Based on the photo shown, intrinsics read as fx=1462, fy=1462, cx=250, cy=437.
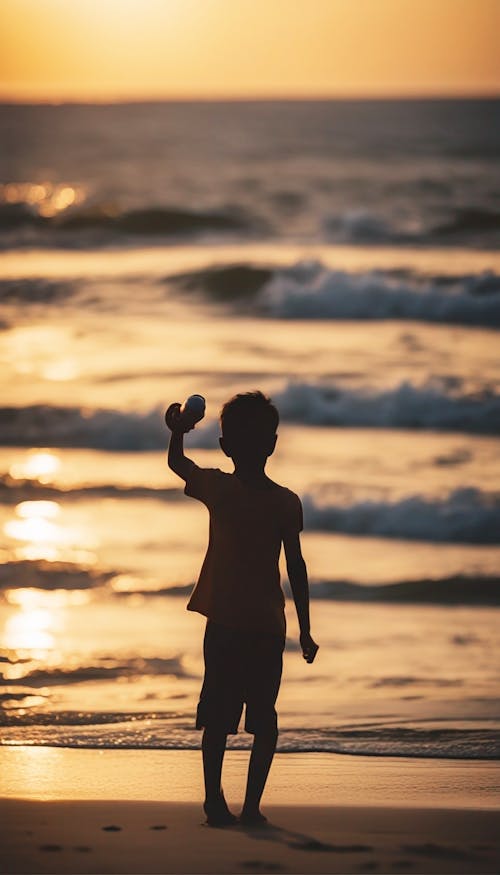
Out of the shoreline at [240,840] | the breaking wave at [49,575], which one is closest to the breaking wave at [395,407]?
the breaking wave at [49,575]

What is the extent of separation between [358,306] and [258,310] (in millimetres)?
1539

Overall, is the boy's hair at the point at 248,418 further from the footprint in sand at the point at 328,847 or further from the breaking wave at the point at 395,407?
the breaking wave at the point at 395,407

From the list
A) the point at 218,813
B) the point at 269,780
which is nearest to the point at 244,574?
the point at 218,813

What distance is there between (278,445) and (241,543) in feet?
30.2

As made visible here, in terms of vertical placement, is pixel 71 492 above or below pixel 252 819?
above

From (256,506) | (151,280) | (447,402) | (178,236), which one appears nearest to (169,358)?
(447,402)

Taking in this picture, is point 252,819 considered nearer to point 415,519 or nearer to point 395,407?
point 415,519

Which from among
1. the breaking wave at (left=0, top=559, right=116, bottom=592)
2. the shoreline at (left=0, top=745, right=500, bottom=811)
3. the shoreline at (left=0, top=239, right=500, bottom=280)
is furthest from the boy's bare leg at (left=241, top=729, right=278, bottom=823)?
the shoreline at (left=0, top=239, right=500, bottom=280)

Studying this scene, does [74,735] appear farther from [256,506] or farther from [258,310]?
[258,310]

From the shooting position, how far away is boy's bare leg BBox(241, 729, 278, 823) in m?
4.04

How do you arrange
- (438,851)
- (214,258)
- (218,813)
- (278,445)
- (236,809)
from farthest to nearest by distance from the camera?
1. (214,258)
2. (278,445)
3. (236,809)
4. (218,813)
5. (438,851)

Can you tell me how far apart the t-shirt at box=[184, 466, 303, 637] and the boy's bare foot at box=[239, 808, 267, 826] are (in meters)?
0.53

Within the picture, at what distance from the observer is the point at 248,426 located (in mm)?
3957

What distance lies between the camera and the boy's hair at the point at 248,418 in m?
3.95
